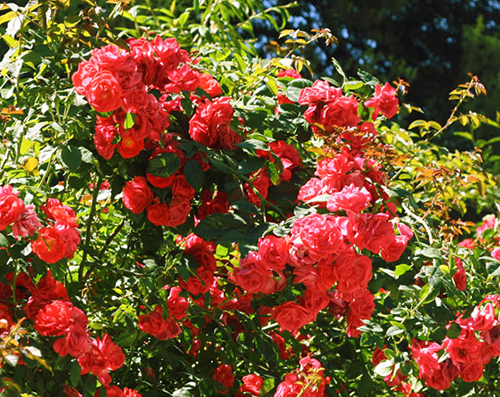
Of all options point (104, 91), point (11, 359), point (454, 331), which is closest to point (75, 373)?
point (11, 359)

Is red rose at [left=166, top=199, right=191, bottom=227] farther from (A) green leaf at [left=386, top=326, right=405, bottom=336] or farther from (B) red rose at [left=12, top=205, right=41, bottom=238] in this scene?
(A) green leaf at [left=386, top=326, right=405, bottom=336]

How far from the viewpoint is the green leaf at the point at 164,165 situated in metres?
1.66

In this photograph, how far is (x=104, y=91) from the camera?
5.01ft

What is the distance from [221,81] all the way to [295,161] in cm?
36

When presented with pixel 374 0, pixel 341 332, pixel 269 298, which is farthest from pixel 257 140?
pixel 374 0

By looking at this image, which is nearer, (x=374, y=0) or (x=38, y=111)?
(x=38, y=111)

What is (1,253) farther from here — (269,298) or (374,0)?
(374,0)

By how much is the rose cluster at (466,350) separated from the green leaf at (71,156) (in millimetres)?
886

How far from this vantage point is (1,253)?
1.62 metres

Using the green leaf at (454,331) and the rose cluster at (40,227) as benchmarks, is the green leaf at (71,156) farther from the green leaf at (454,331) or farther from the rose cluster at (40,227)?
the green leaf at (454,331)

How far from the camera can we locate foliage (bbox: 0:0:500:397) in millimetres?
1542

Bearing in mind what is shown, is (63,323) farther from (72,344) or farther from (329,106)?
(329,106)

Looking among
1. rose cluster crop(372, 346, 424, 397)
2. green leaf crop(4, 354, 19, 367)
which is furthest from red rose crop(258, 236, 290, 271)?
green leaf crop(4, 354, 19, 367)

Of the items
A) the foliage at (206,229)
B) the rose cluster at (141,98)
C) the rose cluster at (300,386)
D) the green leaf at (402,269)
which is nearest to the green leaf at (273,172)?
the foliage at (206,229)
